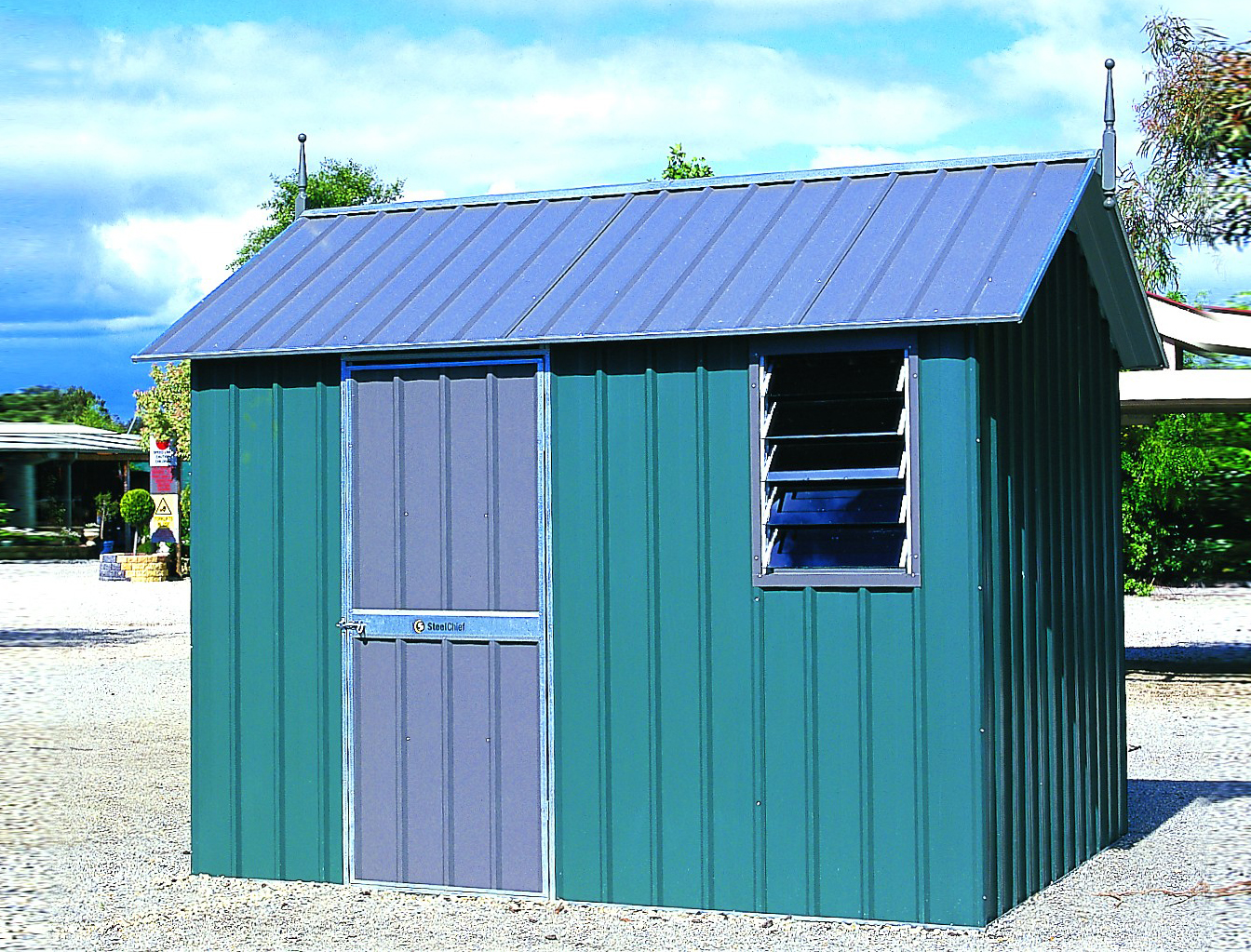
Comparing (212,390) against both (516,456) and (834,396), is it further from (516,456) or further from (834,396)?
(834,396)

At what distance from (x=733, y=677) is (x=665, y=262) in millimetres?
2100

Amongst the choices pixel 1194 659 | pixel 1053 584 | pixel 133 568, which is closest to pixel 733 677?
pixel 1053 584

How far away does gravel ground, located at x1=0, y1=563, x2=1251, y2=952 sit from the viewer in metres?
6.78

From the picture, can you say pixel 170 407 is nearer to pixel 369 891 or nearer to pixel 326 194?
pixel 326 194

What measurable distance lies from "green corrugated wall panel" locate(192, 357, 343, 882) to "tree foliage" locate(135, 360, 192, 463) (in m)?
28.7

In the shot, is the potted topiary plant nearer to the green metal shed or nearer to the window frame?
the green metal shed

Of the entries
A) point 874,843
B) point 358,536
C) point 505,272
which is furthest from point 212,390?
point 874,843

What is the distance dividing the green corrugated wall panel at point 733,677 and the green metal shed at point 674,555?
1 cm

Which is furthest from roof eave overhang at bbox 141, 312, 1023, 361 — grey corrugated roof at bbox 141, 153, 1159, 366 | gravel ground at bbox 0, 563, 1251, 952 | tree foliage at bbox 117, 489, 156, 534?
tree foliage at bbox 117, 489, 156, 534

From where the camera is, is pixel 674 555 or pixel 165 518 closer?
pixel 674 555

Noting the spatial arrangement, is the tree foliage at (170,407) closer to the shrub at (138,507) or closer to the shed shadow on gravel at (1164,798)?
the shrub at (138,507)

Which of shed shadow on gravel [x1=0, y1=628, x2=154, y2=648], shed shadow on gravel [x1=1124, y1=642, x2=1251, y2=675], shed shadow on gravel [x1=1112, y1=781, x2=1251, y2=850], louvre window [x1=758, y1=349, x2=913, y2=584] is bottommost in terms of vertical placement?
shed shadow on gravel [x1=1112, y1=781, x2=1251, y2=850]

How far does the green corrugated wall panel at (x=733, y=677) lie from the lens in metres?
6.75

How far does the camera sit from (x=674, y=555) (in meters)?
7.21
